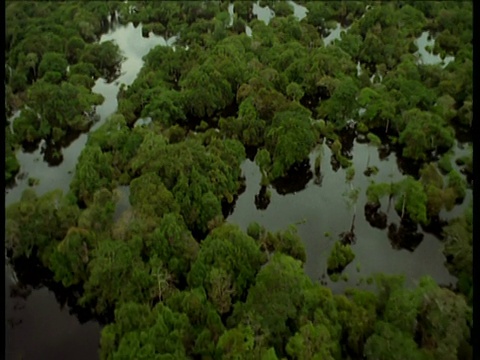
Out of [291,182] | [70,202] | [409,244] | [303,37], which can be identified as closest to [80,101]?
[70,202]

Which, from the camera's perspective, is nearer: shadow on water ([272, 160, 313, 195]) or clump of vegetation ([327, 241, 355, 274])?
clump of vegetation ([327, 241, 355, 274])

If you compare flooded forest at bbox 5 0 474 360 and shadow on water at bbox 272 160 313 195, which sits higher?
flooded forest at bbox 5 0 474 360

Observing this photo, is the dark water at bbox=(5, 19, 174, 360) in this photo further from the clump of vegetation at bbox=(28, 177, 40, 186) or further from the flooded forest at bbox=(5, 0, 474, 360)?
the clump of vegetation at bbox=(28, 177, 40, 186)

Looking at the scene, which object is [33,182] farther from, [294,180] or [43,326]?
[294,180]

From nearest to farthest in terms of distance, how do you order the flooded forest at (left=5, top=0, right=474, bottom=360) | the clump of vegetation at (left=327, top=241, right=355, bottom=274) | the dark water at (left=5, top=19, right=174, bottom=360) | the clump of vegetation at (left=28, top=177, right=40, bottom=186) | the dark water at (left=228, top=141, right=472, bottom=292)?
the flooded forest at (left=5, top=0, right=474, bottom=360)
the dark water at (left=5, top=19, right=174, bottom=360)
the clump of vegetation at (left=327, top=241, right=355, bottom=274)
the dark water at (left=228, top=141, right=472, bottom=292)
the clump of vegetation at (left=28, top=177, right=40, bottom=186)

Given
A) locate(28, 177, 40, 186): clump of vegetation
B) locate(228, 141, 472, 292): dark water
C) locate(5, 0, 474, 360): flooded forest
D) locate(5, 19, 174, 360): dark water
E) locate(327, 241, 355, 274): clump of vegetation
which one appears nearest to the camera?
locate(5, 0, 474, 360): flooded forest

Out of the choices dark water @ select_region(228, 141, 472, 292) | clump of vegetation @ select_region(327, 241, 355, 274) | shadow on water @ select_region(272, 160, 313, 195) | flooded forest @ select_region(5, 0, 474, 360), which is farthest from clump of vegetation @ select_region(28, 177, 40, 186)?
clump of vegetation @ select_region(327, 241, 355, 274)

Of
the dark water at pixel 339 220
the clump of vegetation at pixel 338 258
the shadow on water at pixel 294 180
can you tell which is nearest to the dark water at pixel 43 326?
the dark water at pixel 339 220

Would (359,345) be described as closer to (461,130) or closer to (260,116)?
(260,116)

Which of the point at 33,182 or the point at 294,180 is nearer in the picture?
the point at 294,180

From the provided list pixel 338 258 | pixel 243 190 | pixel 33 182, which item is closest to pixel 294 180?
pixel 243 190
